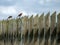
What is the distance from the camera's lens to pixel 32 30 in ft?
25.8

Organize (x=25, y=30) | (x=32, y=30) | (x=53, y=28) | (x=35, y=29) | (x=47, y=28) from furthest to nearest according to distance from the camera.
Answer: (x=25, y=30) < (x=32, y=30) < (x=35, y=29) < (x=47, y=28) < (x=53, y=28)

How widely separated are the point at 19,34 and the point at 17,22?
498mm

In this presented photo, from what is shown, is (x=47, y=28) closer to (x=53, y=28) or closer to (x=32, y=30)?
(x=53, y=28)

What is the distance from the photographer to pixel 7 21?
980cm

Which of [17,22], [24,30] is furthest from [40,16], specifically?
[17,22]

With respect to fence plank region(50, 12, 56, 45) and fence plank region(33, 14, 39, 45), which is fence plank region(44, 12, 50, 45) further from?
fence plank region(33, 14, 39, 45)

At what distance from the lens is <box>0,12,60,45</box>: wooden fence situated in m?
6.89

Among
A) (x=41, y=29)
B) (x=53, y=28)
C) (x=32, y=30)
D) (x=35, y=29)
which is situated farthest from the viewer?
(x=32, y=30)

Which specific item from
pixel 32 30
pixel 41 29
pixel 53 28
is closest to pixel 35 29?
pixel 32 30

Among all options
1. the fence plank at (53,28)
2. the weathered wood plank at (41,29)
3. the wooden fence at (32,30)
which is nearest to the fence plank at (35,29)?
the wooden fence at (32,30)

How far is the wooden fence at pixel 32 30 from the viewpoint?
22.6 feet

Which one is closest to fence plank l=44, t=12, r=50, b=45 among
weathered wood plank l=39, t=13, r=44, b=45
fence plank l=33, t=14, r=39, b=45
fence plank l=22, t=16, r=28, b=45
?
weathered wood plank l=39, t=13, r=44, b=45

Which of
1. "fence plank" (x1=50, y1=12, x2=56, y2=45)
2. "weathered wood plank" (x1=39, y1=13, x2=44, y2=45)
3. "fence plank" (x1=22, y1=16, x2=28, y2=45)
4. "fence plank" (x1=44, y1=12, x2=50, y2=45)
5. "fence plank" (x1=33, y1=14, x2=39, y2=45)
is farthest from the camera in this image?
"fence plank" (x1=22, y1=16, x2=28, y2=45)

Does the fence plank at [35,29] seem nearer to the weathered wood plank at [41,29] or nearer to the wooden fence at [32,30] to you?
the wooden fence at [32,30]
